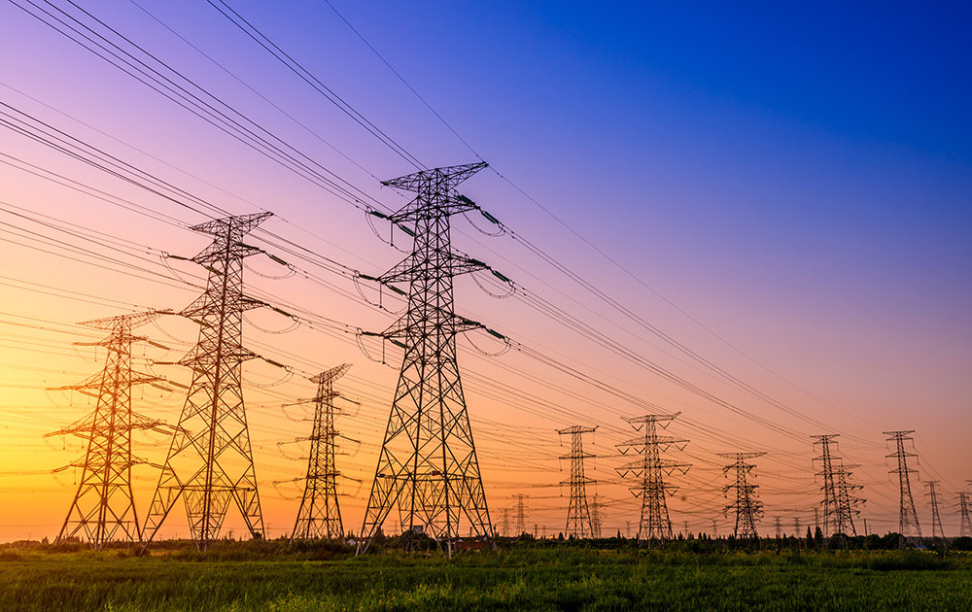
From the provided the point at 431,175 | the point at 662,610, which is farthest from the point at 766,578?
the point at 431,175

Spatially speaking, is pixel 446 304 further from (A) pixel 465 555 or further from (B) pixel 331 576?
(B) pixel 331 576

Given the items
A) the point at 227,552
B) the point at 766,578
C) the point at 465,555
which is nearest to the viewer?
the point at 766,578

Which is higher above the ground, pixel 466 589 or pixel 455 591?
pixel 455 591

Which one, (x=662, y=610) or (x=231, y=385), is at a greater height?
(x=231, y=385)

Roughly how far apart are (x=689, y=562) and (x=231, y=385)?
93.5 feet

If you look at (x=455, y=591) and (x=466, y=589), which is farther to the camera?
(x=466, y=589)

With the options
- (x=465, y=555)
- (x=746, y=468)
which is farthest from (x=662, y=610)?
(x=746, y=468)

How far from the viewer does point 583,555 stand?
41.1 metres

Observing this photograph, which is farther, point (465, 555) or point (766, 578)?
point (465, 555)

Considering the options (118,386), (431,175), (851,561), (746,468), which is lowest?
(851,561)

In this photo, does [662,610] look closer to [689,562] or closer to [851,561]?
[689,562]

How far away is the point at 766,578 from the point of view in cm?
2858

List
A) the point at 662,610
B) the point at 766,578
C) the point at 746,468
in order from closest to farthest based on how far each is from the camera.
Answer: the point at 662,610, the point at 766,578, the point at 746,468

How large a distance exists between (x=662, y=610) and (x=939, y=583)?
1736 centimetres
